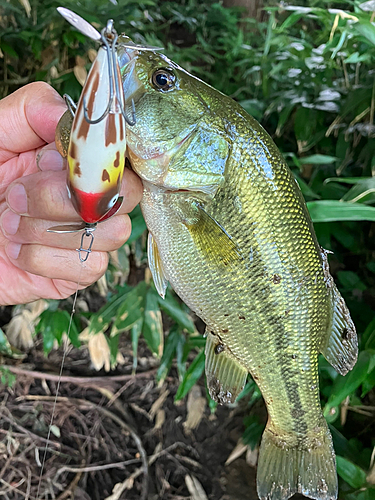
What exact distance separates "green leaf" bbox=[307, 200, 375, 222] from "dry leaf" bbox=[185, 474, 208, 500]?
1.56 meters

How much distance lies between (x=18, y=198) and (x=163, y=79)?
33cm

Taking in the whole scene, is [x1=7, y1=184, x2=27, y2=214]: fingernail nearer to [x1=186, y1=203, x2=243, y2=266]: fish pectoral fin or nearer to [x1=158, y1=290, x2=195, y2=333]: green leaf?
[x1=186, y1=203, x2=243, y2=266]: fish pectoral fin

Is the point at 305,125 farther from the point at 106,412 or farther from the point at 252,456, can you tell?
the point at 106,412

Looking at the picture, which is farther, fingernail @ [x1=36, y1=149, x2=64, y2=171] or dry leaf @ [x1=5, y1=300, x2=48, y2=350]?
dry leaf @ [x1=5, y1=300, x2=48, y2=350]

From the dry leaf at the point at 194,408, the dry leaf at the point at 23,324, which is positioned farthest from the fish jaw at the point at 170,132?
the dry leaf at the point at 194,408

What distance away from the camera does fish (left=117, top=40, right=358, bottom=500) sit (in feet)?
1.96

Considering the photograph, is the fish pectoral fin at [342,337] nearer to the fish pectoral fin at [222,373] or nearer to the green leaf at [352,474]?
the fish pectoral fin at [222,373]

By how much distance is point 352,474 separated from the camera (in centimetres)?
108

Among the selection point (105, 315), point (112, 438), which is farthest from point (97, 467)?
point (105, 315)

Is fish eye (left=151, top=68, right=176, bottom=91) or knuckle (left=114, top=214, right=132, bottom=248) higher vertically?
fish eye (left=151, top=68, right=176, bottom=91)

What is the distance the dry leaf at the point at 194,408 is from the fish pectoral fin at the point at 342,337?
4.19 ft

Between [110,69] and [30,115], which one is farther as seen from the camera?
[30,115]

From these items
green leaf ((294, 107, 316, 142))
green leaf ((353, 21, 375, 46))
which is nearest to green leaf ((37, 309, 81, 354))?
green leaf ((294, 107, 316, 142))

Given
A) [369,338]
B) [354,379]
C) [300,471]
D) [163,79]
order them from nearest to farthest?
[163,79]
[300,471]
[354,379]
[369,338]
